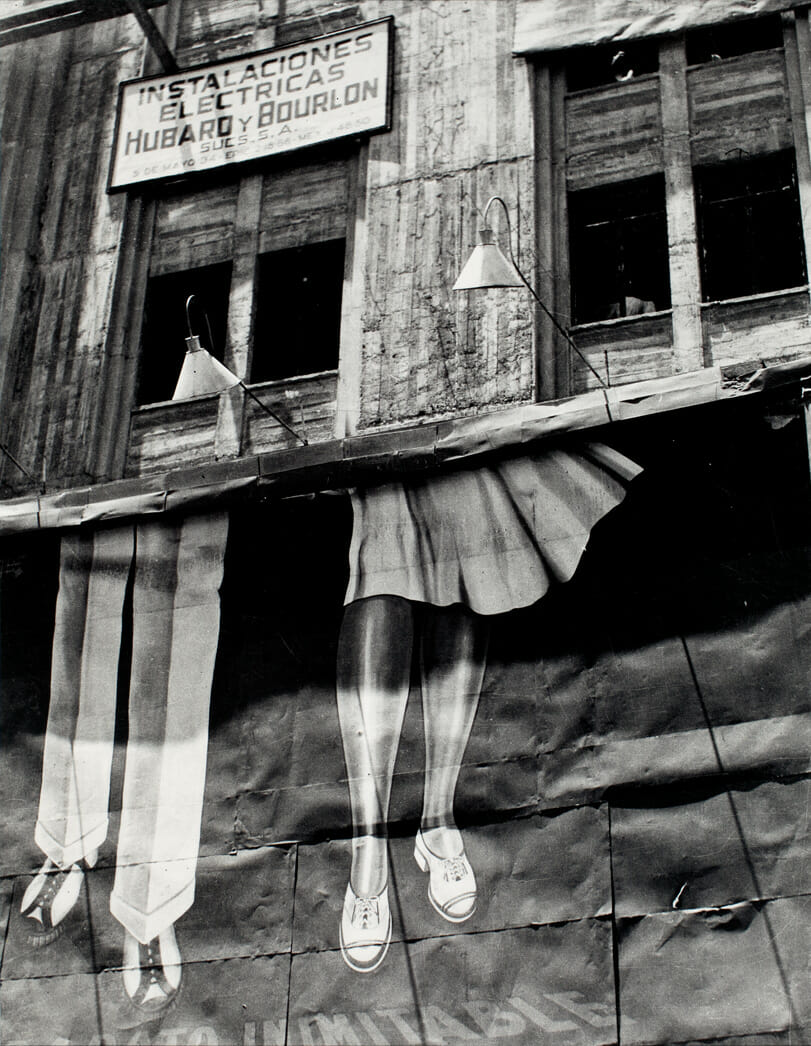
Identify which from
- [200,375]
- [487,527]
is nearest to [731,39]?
[487,527]

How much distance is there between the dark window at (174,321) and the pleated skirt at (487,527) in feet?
12.5

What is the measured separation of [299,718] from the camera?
1339 cm

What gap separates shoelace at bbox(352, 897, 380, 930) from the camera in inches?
478

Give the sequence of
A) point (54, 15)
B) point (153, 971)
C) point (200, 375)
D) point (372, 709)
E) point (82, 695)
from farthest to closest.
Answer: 1. point (54, 15)
2. point (200, 375)
3. point (82, 695)
4. point (372, 709)
5. point (153, 971)

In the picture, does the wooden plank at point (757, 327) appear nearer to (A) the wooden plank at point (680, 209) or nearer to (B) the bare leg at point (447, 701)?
(A) the wooden plank at point (680, 209)

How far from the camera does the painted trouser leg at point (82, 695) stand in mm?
13531

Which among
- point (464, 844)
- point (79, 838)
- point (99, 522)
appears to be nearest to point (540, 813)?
point (464, 844)

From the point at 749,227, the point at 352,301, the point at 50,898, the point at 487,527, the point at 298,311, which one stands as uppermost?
the point at 749,227

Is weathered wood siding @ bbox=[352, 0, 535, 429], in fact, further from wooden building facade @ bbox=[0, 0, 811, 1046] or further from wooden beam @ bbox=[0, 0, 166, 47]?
wooden beam @ bbox=[0, 0, 166, 47]

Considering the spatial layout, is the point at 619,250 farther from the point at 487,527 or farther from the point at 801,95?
the point at 487,527

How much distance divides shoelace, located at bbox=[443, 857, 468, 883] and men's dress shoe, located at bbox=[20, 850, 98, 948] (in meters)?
3.20

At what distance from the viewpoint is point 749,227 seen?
15.7 meters

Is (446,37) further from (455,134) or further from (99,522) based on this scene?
(99,522)

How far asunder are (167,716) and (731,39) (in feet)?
31.5
